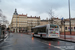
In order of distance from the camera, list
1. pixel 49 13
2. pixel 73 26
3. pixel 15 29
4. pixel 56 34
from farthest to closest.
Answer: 1. pixel 15 29
2. pixel 73 26
3. pixel 49 13
4. pixel 56 34

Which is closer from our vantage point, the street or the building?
the street

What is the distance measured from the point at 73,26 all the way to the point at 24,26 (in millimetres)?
51916

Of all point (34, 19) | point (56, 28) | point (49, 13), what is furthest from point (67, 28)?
point (34, 19)

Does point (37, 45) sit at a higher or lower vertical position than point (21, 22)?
lower

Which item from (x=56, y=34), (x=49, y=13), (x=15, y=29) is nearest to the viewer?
(x=56, y=34)

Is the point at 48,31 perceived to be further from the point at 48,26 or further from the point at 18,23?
the point at 18,23

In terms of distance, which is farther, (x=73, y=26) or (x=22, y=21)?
(x=22, y=21)

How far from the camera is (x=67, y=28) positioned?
5622cm

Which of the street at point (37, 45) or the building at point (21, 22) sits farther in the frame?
the building at point (21, 22)

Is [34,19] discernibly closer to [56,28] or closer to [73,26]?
[73,26]

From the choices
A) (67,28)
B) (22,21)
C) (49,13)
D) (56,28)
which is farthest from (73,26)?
(22,21)

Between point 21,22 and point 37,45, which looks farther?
point 21,22

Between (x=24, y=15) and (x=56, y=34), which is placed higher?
(x=24, y=15)

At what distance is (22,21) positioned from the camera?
99.4 meters
